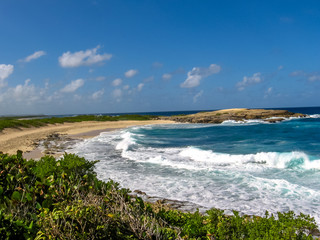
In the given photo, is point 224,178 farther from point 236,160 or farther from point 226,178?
point 236,160

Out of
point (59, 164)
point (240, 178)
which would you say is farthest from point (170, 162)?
point (59, 164)

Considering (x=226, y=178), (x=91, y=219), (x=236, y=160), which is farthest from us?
(x=236, y=160)

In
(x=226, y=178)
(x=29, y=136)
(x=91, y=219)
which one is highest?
(x=91, y=219)

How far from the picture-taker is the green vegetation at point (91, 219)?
2.93 meters

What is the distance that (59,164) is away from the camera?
18.2 ft

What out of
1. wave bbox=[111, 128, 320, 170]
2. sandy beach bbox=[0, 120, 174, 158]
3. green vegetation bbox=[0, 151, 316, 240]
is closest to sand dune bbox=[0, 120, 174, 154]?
sandy beach bbox=[0, 120, 174, 158]

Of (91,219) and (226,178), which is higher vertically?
(91,219)

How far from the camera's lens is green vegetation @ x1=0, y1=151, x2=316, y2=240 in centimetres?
293

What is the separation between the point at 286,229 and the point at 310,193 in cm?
710

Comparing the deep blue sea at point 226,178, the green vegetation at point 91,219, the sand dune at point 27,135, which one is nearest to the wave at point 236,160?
the deep blue sea at point 226,178

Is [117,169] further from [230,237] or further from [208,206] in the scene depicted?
[230,237]

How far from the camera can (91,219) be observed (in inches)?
121

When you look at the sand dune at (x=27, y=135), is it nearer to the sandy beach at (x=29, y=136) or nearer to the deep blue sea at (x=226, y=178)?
the sandy beach at (x=29, y=136)

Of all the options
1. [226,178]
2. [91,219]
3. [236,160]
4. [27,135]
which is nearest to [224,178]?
[226,178]
